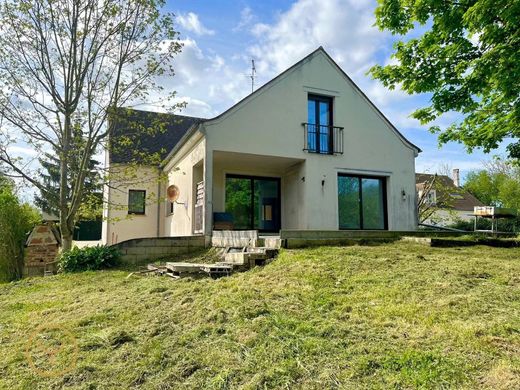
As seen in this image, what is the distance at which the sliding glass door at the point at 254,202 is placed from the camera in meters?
12.9

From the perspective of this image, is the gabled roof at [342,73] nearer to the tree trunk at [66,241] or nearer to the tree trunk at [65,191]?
the tree trunk at [65,191]

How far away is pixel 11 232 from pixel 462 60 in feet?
40.7

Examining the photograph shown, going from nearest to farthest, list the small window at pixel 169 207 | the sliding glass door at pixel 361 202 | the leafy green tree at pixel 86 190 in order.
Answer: the leafy green tree at pixel 86 190
the sliding glass door at pixel 361 202
the small window at pixel 169 207

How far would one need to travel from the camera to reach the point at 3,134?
9.95m

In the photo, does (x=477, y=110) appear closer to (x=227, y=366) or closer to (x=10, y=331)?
(x=227, y=366)

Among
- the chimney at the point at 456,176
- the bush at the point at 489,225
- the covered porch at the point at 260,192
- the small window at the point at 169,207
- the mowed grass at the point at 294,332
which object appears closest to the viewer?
the mowed grass at the point at 294,332

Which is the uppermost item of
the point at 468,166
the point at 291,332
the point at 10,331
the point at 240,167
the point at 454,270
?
the point at 468,166

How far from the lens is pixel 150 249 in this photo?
31.2 feet

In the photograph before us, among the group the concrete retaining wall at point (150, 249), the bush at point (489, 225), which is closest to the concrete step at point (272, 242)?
the concrete retaining wall at point (150, 249)

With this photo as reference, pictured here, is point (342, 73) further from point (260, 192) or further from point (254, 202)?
point (254, 202)

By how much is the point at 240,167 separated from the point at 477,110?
7.37 metres

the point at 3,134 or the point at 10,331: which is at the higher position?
the point at 3,134

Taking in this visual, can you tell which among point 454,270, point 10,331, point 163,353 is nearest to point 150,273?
point 10,331

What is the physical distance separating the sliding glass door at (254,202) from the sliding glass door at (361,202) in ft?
7.83
